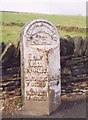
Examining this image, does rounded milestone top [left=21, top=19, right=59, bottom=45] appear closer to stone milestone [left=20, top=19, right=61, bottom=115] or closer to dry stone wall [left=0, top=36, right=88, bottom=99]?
stone milestone [left=20, top=19, right=61, bottom=115]

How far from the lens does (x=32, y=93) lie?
6.92 meters

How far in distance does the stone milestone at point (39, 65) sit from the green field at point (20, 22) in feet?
3.03

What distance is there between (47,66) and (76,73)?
1440 millimetres

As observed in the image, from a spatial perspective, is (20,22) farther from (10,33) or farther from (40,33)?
(40,33)

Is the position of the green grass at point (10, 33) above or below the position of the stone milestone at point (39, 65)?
above

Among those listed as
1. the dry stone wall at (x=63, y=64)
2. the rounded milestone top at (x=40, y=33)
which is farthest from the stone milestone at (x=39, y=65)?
the dry stone wall at (x=63, y=64)

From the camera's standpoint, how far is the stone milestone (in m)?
6.81

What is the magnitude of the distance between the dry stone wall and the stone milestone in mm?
382

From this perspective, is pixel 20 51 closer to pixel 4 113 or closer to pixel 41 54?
pixel 41 54

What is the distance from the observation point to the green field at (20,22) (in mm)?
7887

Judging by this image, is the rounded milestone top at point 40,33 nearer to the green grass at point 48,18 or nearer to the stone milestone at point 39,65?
the stone milestone at point 39,65

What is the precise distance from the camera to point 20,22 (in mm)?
8297

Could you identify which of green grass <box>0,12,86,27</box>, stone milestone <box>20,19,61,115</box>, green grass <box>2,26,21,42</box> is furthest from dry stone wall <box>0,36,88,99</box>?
green grass <box>0,12,86,27</box>

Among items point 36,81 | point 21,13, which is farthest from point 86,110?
point 21,13
